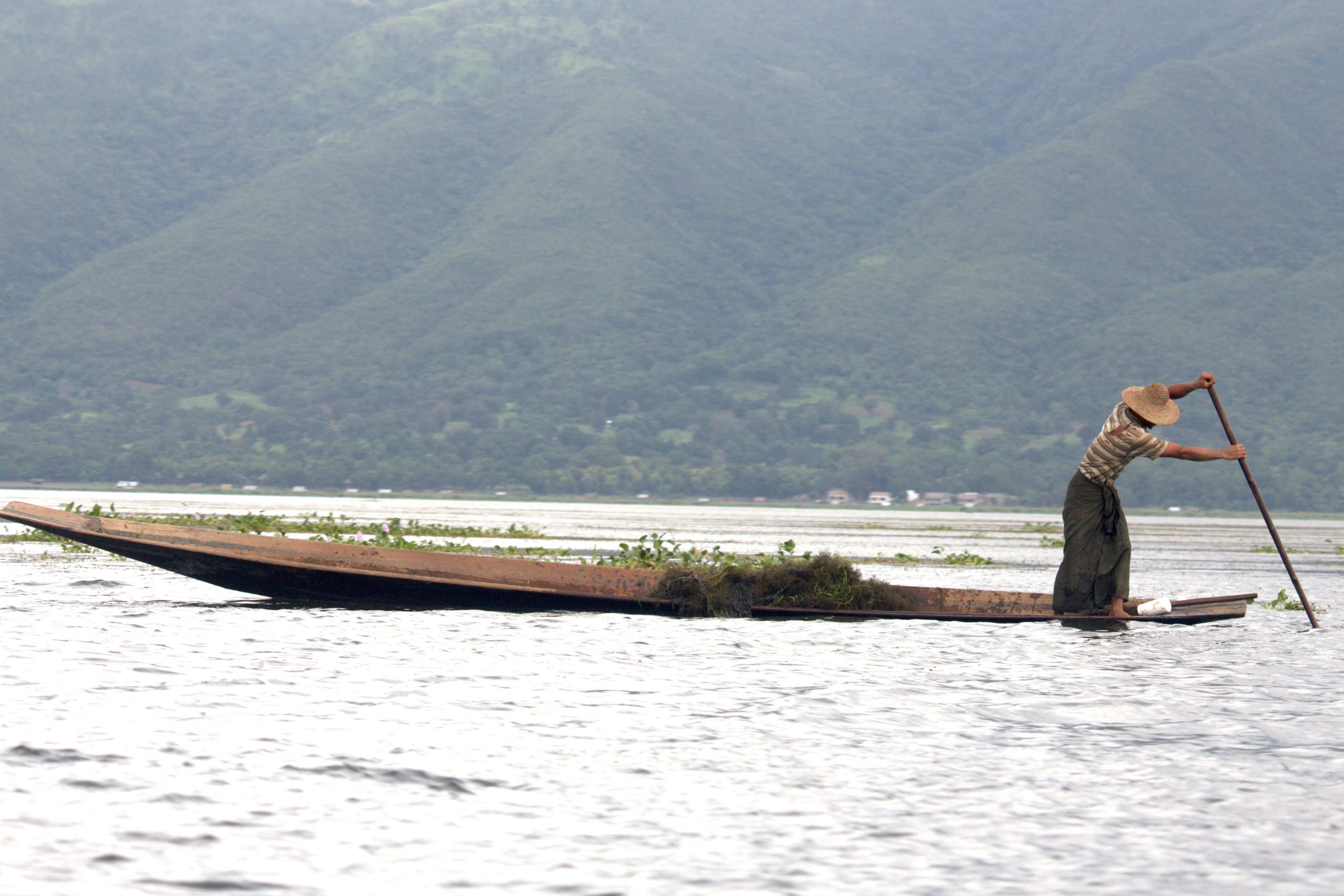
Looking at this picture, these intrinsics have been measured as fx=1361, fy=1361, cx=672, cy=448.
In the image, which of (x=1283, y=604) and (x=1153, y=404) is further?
(x=1283, y=604)

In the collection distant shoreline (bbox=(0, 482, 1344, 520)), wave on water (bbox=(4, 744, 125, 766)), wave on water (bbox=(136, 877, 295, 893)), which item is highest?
distant shoreline (bbox=(0, 482, 1344, 520))

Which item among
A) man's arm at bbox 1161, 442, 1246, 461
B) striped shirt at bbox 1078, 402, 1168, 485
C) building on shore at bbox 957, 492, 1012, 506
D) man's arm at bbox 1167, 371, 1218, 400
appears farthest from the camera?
building on shore at bbox 957, 492, 1012, 506

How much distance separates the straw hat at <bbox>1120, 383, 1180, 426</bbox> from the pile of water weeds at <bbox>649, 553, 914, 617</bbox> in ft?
12.6

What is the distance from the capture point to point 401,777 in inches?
302

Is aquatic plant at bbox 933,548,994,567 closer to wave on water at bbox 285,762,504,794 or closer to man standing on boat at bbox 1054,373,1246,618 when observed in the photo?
man standing on boat at bbox 1054,373,1246,618

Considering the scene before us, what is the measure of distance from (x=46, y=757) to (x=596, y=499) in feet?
433

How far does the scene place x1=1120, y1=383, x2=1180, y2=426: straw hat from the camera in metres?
13.7

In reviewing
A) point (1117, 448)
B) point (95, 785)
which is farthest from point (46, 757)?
point (1117, 448)

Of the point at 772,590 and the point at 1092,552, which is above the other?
the point at 1092,552

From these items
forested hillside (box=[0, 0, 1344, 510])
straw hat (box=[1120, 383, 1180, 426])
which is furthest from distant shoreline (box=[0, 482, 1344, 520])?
straw hat (box=[1120, 383, 1180, 426])

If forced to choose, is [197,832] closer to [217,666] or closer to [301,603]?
[217,666]

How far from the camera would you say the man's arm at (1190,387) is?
1323 centimetres

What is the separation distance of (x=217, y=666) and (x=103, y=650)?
1560mm

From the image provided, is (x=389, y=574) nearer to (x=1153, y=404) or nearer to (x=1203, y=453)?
(x=1153, y=404)
